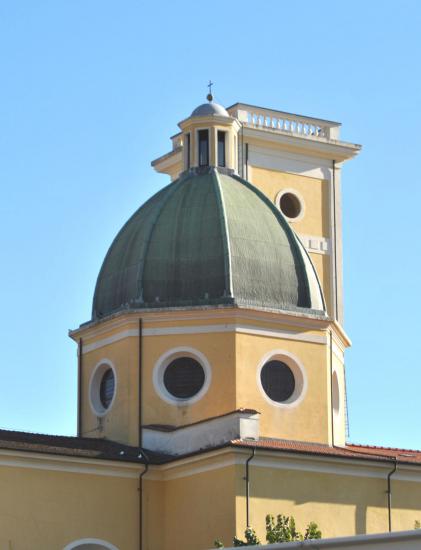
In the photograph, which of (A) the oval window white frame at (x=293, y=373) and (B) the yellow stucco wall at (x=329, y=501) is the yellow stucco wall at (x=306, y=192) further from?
(B) the yellow stucco wall at (x=329, y=501)

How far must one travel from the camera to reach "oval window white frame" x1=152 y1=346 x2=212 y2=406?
39812 millimetres

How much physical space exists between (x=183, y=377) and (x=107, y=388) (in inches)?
102

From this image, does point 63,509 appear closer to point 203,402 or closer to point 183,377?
point 203,402

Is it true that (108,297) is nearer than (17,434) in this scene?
No

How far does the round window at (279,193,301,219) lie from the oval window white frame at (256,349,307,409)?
1219 centimetres

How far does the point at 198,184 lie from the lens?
43.2 metres

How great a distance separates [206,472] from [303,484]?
7.17 ft

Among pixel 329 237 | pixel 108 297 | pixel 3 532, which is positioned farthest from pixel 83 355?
pixel 329 237

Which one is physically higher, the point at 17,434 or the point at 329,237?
the point at 329,237

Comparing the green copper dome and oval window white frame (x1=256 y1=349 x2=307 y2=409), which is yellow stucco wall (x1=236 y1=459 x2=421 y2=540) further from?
the green copper dome

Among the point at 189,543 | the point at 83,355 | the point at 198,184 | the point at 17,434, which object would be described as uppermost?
the point at 198,184

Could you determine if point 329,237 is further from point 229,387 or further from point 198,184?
point 229,387

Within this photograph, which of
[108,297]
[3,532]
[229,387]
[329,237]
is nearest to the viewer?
[3,532]

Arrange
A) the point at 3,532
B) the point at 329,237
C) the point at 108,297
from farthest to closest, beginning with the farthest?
the point at 329,237, the point at 108,297, the point at 3,532
